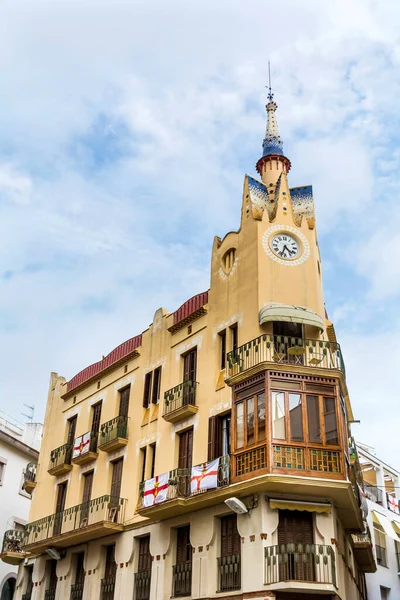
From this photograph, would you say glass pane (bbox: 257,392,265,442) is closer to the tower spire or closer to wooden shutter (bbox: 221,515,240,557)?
wooden shutter (bbox: 221,515,240,557)

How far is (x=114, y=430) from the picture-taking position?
28516mm

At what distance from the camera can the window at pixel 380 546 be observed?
116ft

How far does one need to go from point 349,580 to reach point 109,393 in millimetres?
13479

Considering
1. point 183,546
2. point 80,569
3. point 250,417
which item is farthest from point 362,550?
point 80,569

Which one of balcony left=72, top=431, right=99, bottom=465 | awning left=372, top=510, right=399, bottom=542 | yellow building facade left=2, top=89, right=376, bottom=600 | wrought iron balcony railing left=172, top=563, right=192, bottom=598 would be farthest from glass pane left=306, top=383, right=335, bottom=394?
awning left=372, top=510, right=399, bottom=542

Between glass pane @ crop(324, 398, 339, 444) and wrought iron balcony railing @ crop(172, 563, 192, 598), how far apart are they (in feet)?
21.6

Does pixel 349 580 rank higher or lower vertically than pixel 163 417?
lower

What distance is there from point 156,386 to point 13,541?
11.6 m

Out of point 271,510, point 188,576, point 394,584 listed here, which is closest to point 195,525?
point 188,576

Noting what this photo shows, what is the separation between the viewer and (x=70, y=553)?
28.6 metres

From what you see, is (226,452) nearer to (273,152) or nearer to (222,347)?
(222,347)

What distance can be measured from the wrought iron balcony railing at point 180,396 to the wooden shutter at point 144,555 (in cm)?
485

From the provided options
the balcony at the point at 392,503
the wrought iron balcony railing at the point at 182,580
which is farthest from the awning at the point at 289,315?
the balcony at the point at 392,503

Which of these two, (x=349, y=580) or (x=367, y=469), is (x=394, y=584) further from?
(x=349, y=580)
